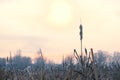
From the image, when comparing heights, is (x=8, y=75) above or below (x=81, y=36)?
below

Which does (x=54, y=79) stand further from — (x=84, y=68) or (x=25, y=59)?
(x=25, y=59)

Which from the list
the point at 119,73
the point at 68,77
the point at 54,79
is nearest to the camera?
the point at 68,77

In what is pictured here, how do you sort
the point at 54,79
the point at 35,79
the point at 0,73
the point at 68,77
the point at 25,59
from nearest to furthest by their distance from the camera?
the point at 68,77, the point at 0,73, the point at 35,79, the point at 54,79, the point at 25,59

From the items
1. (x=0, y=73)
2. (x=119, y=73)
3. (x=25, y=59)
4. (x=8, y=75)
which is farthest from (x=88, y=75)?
(x=25, y=59)

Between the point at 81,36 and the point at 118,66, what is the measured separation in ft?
16.1

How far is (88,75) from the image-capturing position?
5836 mm

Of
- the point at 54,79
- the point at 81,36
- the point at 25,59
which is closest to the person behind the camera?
the point at 54,79

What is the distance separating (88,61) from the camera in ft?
19.5

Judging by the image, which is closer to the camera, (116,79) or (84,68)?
(84,68)

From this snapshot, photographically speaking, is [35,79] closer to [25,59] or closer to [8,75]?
[8,75]

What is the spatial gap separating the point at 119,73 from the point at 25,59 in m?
122

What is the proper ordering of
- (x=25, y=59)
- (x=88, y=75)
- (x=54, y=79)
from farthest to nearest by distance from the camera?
(x=25, y=59) < (x=54, y=79) < (x=88, y=75)

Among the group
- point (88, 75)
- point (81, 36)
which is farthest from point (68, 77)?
point (81, 36)

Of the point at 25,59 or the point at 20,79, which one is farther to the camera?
the point at 25,59
